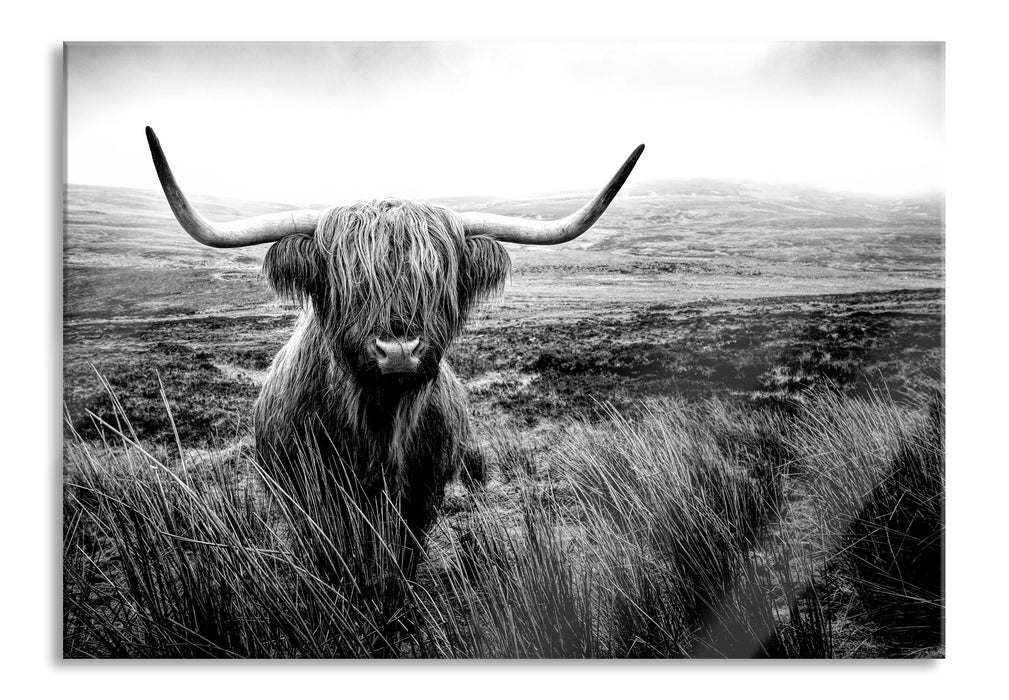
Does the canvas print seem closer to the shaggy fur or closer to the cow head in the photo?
the shaggy fur

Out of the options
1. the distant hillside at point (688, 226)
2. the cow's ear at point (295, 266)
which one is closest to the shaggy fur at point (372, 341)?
the cow's ear at point (295, 266)

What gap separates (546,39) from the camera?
2.71m

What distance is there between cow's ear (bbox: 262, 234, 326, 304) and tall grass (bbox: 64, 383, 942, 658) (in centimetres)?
60

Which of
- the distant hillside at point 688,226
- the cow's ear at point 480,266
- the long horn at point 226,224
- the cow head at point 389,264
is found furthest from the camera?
the distant hillside at point 688,226

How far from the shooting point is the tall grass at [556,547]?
8.32ft

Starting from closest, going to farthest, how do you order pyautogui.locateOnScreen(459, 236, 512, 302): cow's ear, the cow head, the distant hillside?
the cow head → pyautogui.locateOnScreen(459, 236, 512, 302): cow's ear → the distant hillside

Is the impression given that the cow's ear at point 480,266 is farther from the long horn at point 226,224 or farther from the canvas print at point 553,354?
the long horn at point 226,224

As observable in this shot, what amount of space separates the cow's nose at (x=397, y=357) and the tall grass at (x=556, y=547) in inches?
19.0

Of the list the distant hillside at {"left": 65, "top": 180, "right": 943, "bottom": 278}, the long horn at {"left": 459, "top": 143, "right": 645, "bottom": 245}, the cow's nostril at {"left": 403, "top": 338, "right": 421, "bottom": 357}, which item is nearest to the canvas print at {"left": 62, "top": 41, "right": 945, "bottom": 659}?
the distant hillside at {"left": 65, "top": 180, "right": 943, "bottom": 278}

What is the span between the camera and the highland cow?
7.80 feet

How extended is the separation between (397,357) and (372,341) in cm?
11
